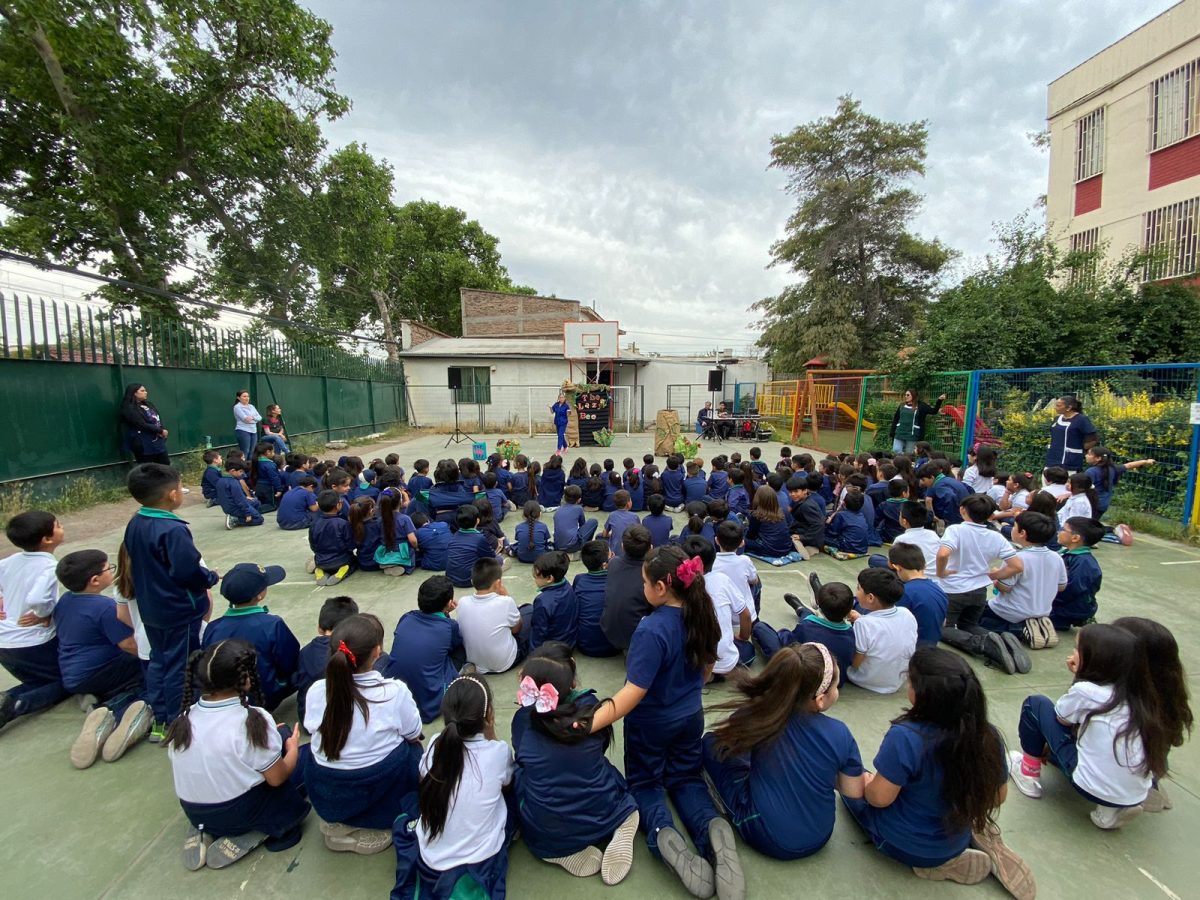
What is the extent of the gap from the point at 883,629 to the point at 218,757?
3.13 meters

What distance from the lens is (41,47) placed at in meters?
10.1

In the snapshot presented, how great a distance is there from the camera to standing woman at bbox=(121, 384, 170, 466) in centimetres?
781

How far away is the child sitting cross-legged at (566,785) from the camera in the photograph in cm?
178

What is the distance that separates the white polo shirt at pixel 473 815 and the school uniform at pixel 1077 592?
3931 millimetres

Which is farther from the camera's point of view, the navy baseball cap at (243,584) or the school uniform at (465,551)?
the school uniform at (465,551)

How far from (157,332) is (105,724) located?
A: 899 centimetres

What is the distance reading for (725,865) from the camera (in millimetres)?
1792

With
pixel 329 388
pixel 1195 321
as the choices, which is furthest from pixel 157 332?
pixel 1195 321

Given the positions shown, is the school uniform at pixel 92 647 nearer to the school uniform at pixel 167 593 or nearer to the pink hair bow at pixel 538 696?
the school uniform at pixel 167 593

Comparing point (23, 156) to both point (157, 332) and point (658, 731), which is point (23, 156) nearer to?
point (157, 332)

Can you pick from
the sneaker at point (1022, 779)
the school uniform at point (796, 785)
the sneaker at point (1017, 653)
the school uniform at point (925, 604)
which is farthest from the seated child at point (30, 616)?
the sneaker at point (1017, 653)

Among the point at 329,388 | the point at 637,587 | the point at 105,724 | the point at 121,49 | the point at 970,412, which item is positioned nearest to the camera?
the point at 105,724

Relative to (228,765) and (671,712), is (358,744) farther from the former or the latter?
(671,712)

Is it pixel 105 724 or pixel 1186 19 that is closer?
pixel 105 724
